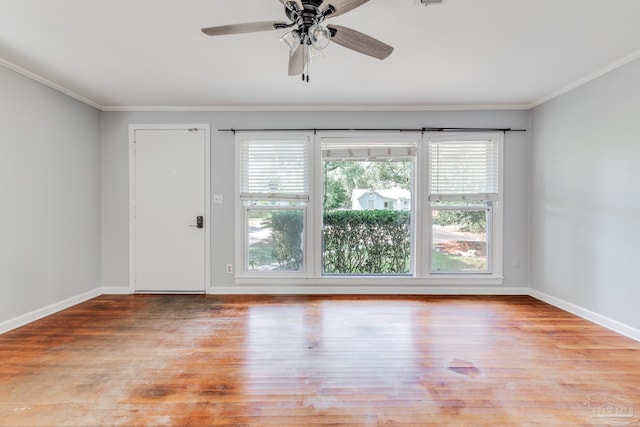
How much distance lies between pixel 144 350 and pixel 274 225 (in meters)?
1.98

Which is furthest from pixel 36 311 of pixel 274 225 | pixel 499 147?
pixel 499 147

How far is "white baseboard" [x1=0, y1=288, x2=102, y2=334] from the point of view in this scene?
2.69 meters

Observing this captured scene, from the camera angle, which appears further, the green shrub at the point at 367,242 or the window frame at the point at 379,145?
the green shrub at the point at 367,242

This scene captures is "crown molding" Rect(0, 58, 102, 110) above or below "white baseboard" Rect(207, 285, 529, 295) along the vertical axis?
above

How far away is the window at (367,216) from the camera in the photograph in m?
3.88

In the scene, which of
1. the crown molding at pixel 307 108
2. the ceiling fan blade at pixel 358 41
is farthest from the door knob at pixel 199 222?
the ceiling fan blade at pixel 358 41

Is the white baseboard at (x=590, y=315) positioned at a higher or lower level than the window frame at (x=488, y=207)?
lower

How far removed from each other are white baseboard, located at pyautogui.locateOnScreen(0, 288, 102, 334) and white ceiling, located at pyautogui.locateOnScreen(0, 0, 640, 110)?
2387mm

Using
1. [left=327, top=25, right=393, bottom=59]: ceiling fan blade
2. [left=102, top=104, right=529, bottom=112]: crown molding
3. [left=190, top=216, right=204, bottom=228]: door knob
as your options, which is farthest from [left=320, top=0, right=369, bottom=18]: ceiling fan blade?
[left=190, top=216, right=204, bottom=228]: door knob

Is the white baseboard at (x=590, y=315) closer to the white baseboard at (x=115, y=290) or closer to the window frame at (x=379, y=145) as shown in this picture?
the window frame at (x=379, y=145)

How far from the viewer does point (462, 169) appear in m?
3.81

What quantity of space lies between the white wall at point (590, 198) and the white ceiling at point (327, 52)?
1.02 feet

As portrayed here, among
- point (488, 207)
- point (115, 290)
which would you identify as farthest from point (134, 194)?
point (488, 207)

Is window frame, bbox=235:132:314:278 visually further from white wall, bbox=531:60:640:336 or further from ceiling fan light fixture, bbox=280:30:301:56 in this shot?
white wall, bbox=531:60:640:336
